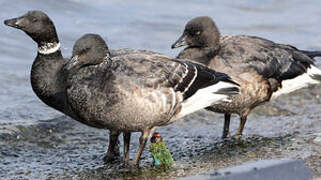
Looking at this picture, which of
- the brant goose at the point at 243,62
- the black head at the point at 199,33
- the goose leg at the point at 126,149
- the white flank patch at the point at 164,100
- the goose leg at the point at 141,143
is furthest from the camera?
the black head at the point at 199,33

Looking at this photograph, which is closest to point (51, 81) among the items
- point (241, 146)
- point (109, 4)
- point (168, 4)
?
point (241, 146)

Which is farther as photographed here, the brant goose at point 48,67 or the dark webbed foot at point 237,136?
the dark webbed foot at point 237,136

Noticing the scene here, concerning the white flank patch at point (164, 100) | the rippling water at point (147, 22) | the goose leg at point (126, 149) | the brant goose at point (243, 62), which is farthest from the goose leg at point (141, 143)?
the rippling water at point (147, 22)

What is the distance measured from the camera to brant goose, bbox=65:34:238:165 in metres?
7.09

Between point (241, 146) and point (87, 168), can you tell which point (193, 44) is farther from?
point (87, 168)

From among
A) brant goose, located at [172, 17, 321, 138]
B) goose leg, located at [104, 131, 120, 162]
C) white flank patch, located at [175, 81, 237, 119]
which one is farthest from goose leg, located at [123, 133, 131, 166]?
brant goose, located at [172, 17, 321, 138]

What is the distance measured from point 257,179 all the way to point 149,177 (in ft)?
7.72

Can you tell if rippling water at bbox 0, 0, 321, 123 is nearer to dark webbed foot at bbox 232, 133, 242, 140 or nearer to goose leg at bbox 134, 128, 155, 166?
dark webbed foot at bbox 232, 133, 242, 140

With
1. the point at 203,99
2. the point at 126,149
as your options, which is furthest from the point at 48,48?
the point at 203,99

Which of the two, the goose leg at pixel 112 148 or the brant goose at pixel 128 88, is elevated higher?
the brant goose at pixel 128 88

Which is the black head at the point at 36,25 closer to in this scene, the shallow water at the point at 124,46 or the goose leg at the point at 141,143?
the shallow water at the point at 124,46

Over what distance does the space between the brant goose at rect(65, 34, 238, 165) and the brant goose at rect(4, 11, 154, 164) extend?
0.95ft

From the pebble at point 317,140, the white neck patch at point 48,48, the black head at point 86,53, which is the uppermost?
the black head at point 86,53

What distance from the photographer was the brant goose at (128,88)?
23.3ft
